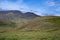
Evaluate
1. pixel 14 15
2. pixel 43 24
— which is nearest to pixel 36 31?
pixel 43 24

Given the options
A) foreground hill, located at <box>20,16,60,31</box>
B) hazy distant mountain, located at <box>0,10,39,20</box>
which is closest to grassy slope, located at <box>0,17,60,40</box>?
foreground hill, located at <box>20,16,60,31</box>

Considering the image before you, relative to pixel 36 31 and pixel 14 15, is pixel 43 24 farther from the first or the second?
pixel 14 15

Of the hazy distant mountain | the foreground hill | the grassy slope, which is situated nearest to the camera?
the grassy slope

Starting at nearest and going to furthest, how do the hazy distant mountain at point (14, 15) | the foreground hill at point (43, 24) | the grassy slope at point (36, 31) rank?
the grassy slope at point (36, 31)
the foreground hill at point (43, 24)
the hazy distant mountain at point (14, 15)

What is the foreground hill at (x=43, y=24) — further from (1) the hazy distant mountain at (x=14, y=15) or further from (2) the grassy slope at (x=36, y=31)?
(1) the hazy distant mountain at (x=14, y=15)

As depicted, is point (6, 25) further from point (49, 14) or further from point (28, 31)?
point (49, 14)

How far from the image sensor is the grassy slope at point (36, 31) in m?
4.86

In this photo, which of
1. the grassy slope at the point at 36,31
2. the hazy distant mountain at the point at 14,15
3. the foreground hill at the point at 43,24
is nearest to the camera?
the grassy slope at the point at 36,31

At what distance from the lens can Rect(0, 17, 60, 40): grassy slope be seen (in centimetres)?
486

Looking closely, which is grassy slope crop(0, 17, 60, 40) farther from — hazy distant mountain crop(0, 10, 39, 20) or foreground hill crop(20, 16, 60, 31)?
hazy distant mountain crop(0, 10, 39, 20)

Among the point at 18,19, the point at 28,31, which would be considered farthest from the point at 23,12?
the point at 28,31

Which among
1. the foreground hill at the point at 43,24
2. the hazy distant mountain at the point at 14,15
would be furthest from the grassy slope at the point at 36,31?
the hazy distant mountain at the point at 14,15

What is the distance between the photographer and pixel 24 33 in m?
4.96

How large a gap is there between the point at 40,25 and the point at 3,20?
1212 mm
